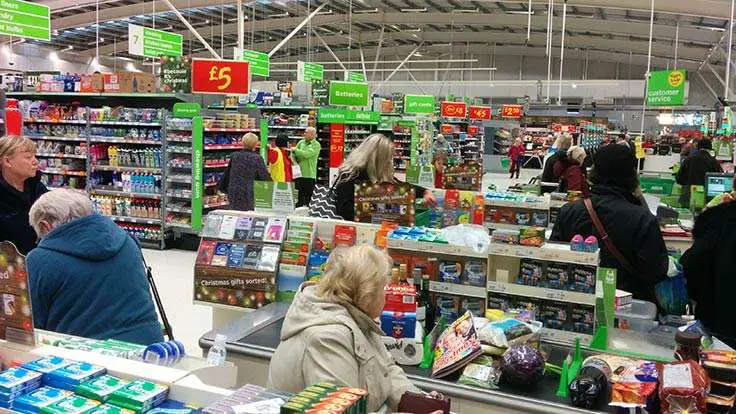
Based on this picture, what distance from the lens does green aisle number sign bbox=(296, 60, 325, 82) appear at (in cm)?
1669

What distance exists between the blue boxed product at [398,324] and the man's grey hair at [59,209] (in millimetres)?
1348

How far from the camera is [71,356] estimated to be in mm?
1883

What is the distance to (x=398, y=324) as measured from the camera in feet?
8.95

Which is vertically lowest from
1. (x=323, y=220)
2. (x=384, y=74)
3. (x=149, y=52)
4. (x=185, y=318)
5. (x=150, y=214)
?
Result: (x=185, y=318)

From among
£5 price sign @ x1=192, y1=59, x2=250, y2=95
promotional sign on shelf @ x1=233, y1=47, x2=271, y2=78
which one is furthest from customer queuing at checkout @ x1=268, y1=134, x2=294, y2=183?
promotional sign on shelf @ x1=233, y1=47, x2=271, y2=78

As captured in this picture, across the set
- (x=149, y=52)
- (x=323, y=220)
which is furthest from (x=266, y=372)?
(x=149, y=52)

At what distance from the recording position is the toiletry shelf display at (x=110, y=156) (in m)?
9.50

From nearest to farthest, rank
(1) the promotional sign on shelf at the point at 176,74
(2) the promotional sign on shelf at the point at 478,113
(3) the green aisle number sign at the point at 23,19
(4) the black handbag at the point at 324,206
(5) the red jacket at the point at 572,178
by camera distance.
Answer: (4) the black handbag at the point at 324,206 < (5) the red jacket at the point at 572,178 < (1) the promotional sign on shelf at the point at 176,74 < (3) the green aisle number sign at the point at 23,19 < (2) the promotional sign on shelf at the point at 478,113

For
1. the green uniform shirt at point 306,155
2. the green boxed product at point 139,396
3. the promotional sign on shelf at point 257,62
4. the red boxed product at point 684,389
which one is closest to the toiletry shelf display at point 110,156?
the green uniform shirt at point 306,155

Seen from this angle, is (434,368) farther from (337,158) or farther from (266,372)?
(337,158)

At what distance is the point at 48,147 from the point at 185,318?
227 inches

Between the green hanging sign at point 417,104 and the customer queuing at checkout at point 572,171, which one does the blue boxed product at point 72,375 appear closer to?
the customer queuing at checkout at point 572,171

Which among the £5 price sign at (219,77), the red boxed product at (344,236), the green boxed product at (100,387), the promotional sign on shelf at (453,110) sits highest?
the promotional sign on shelf at (453,110)

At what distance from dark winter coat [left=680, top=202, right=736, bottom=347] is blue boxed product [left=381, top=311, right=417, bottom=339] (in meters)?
1.47
